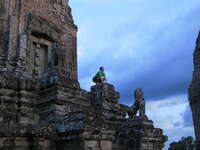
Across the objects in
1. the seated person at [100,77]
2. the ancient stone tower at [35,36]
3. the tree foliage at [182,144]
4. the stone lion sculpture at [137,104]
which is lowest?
the tree foliage at [182,144]

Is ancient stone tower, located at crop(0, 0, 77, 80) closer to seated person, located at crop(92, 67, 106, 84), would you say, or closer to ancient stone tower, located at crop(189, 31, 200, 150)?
seated person, located at crop(92, 67, 106, 84)

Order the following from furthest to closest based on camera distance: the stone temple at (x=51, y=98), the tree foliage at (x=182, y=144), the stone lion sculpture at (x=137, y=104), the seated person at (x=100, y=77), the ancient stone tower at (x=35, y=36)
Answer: the tree foliage at (x=182, y=144), the seated person at (x=100, y=77), the stone lion sculpture at (x=137, y=104), the ancient stone tower at (x=35, y=36), the stone temple at (x=51, y=98)

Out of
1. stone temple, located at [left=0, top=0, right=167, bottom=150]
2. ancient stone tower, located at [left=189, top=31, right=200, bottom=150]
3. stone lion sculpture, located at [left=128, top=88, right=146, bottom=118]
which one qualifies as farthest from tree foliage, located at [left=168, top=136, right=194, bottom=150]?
stone temple, located at [left=0, top=0, right=167, bottom=150]

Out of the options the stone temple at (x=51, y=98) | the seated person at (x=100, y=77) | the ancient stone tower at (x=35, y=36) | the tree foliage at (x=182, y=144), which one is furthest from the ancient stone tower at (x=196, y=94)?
the tree foliage at (x=182, y=144)

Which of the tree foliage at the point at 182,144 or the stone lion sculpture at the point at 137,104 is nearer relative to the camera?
the stone lion sculpture at the point at 137,104

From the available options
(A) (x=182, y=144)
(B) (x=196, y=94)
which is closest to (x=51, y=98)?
(B) (x=196, y=94)

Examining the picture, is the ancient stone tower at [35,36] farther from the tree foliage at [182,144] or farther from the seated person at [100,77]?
the tree foliage at [182,144]

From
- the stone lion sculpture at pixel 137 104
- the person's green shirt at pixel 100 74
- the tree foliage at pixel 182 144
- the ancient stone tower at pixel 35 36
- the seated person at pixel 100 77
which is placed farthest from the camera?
the tree foliage at pixel 182 144

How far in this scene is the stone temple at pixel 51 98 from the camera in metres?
7.43

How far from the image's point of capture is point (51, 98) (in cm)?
1063

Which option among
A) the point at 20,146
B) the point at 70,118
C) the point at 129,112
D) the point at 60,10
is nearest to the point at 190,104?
the point at 129,112

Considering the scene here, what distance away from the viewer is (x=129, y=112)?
13.9 metres

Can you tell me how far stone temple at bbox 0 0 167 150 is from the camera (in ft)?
24.4

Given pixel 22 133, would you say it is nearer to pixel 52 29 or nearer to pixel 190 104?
pixel 52 29
